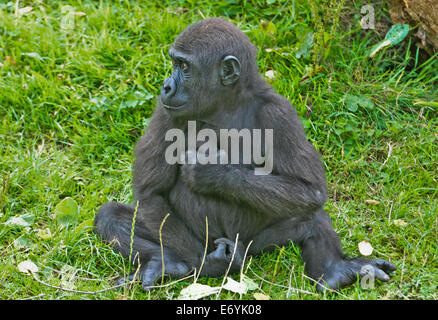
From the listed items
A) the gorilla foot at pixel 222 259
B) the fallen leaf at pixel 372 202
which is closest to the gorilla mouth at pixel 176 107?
the gorilla foot at pixel 222 259

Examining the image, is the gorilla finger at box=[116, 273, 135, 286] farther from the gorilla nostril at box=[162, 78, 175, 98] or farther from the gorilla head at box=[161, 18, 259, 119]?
the gorilla nostril at box=[162, 78, 175, 98]

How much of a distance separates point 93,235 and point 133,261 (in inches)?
18.7

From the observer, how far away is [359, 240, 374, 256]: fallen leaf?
16.6 feet

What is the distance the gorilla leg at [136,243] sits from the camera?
4.85 meters

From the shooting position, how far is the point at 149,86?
6488mm

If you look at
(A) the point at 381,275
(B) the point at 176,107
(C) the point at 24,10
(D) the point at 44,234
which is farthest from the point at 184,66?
(C) the point at 24,10

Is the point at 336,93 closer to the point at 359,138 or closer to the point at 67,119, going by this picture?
the point at 359,138

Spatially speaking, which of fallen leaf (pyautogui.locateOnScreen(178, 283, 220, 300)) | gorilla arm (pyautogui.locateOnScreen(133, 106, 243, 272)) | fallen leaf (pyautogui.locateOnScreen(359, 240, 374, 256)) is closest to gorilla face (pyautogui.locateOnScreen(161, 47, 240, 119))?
gorilla arm (pyautogui.locateOnScreen(133, 106, 243, 272))

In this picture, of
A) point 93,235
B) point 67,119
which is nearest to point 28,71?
point 67,119

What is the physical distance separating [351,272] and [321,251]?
279 mm

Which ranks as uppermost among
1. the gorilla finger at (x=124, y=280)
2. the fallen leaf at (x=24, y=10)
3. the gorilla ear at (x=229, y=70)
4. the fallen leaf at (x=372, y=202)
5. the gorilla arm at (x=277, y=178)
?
the fallen leaf at (x=24, y=10)

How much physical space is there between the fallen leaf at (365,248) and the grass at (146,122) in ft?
0.30

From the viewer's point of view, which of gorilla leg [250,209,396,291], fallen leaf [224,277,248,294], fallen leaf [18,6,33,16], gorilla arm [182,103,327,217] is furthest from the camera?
fallen leaf [18,6,33,16]

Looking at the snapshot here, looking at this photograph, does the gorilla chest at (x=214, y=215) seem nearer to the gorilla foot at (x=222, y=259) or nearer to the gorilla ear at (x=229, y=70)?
the gorilla foot at (x=222, y=259)
